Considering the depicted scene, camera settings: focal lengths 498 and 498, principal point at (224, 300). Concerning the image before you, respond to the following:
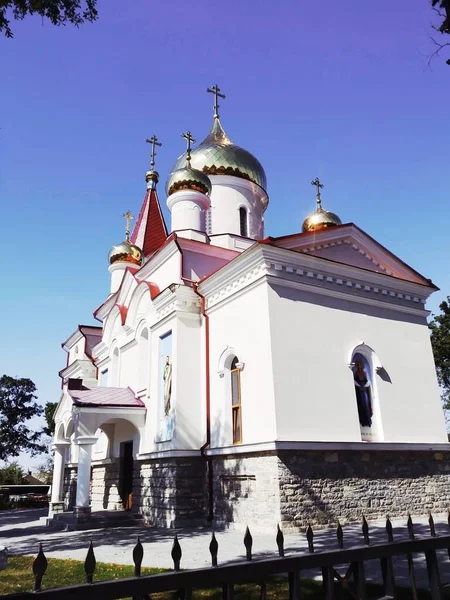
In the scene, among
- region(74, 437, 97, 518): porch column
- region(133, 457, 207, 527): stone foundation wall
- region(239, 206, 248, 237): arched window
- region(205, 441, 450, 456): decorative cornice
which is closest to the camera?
region(205, 441, 450, 456): decorative cornice

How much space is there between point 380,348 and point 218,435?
4.12 meters

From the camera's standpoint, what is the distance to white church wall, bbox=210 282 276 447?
9.36 m

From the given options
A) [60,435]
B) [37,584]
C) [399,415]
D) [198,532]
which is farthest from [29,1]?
[60,435]

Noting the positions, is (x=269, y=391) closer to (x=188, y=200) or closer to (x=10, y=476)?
(x=188, y=200)

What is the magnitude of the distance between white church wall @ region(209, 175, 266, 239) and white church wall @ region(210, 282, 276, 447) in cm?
Result: 509

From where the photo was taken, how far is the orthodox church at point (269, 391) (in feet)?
30.6

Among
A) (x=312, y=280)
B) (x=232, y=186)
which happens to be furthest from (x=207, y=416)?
(x=232, y=186)

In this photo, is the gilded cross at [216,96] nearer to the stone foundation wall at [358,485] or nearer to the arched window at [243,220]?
the arched window at [243,220]

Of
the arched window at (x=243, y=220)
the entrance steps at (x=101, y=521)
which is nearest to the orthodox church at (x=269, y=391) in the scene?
the entrance steps at (x=101, y=521)

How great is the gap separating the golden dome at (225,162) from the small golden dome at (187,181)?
56.9 inches

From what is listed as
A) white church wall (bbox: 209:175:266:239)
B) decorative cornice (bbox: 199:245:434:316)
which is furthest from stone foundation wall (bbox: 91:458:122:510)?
white church wall (bbox: 209:175:266:239)

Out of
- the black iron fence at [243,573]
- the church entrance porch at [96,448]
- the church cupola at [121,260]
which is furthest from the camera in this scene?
the church cupola at [121,260]

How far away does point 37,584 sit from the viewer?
1878 mm

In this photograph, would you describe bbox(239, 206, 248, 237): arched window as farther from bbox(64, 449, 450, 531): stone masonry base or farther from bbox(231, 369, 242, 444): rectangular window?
bbox(64, 449, 450, 531): stone masonry base
